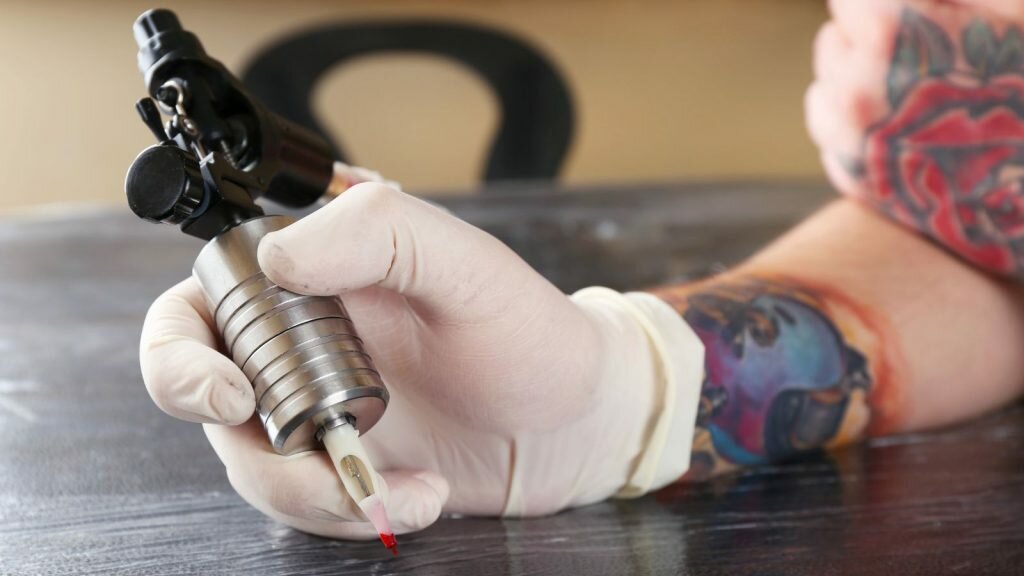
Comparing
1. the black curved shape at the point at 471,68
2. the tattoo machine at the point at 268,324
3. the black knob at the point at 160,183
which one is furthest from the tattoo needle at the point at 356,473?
the black curved shape at the point at 471,68

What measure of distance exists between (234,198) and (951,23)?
19.7 inches

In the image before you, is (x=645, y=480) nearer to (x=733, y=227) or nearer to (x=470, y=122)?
Result: (x=733, y=227)

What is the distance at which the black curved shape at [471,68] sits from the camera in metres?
1.77

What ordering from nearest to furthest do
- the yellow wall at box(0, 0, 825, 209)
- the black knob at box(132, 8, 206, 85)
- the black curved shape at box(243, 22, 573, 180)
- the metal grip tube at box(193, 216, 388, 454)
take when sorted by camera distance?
the metal grip tube at box(193, 216, 388, 454), the black knob at box(132, 8, 206, 85), the black curved shape at box(243, 22, 573, 180), the yellow wall at box(0, 0, 825, 209)

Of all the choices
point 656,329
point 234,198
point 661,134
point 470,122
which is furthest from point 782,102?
point 234,198

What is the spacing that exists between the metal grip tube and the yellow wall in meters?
1.86

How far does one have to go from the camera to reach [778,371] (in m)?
0.62

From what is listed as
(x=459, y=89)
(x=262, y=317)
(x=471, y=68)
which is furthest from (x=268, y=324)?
(x=459, y=89)

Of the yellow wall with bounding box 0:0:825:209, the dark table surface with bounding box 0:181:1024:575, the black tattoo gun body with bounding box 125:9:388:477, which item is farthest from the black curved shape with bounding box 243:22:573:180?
the black tattoo gun body with bounding box 125:9:388:477

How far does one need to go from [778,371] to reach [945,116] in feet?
0.73

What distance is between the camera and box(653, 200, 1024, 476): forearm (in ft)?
1.98

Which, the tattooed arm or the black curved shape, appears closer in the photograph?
the tattooed arm

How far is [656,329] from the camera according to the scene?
0.57 metres

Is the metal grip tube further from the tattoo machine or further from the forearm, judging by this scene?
the forearm
